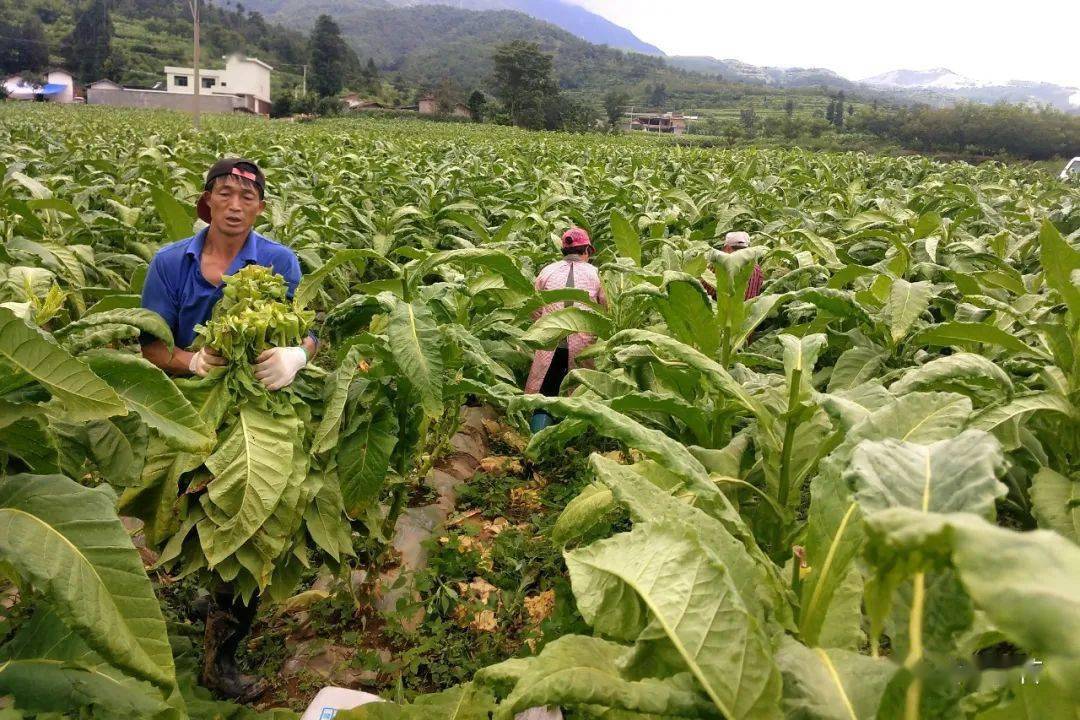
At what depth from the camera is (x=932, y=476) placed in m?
0.90

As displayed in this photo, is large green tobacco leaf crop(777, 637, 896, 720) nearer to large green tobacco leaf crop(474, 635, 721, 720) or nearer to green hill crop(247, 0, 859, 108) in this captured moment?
large green tobacco leaf crop(474, 635, 721, 720)

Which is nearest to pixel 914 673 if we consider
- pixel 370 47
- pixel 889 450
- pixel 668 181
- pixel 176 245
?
pixel 889 450

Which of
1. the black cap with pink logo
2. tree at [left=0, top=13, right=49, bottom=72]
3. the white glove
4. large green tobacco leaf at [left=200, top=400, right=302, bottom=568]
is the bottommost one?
large green tobacco leaf at [left=200, top=400, right=302, bottom=568]

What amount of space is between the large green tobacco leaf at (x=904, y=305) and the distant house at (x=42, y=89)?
69.8 metres

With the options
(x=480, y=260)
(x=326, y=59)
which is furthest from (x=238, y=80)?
(x=480, y=260)

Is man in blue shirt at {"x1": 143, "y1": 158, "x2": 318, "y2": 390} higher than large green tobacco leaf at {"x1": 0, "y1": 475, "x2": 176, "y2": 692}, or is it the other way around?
man in blue shirt at {"x1": 143, "y1": 158, "x2": 318, "y2": 390}

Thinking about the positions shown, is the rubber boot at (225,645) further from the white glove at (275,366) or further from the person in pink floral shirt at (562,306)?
the person in pink floral shirt at (562,306)

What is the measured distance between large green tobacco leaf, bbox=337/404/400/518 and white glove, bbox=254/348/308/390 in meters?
0.28

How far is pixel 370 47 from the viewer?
162 meters

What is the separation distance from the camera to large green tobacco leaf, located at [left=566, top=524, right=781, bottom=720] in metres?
0.97

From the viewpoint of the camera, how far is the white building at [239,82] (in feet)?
193

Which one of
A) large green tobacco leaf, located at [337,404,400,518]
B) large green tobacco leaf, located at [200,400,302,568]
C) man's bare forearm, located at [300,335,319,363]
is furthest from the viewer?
man's bare forearm, located at [300,335,319,363]

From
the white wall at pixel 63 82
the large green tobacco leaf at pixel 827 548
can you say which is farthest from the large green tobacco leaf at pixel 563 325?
the white wall at pixel 63 82

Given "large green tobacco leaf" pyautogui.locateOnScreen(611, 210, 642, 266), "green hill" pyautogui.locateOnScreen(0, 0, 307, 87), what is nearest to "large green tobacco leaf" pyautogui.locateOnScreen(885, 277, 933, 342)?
"large green tobacco leaf" pyautogui.locateOnScreen(611, 210, 642, 266)
